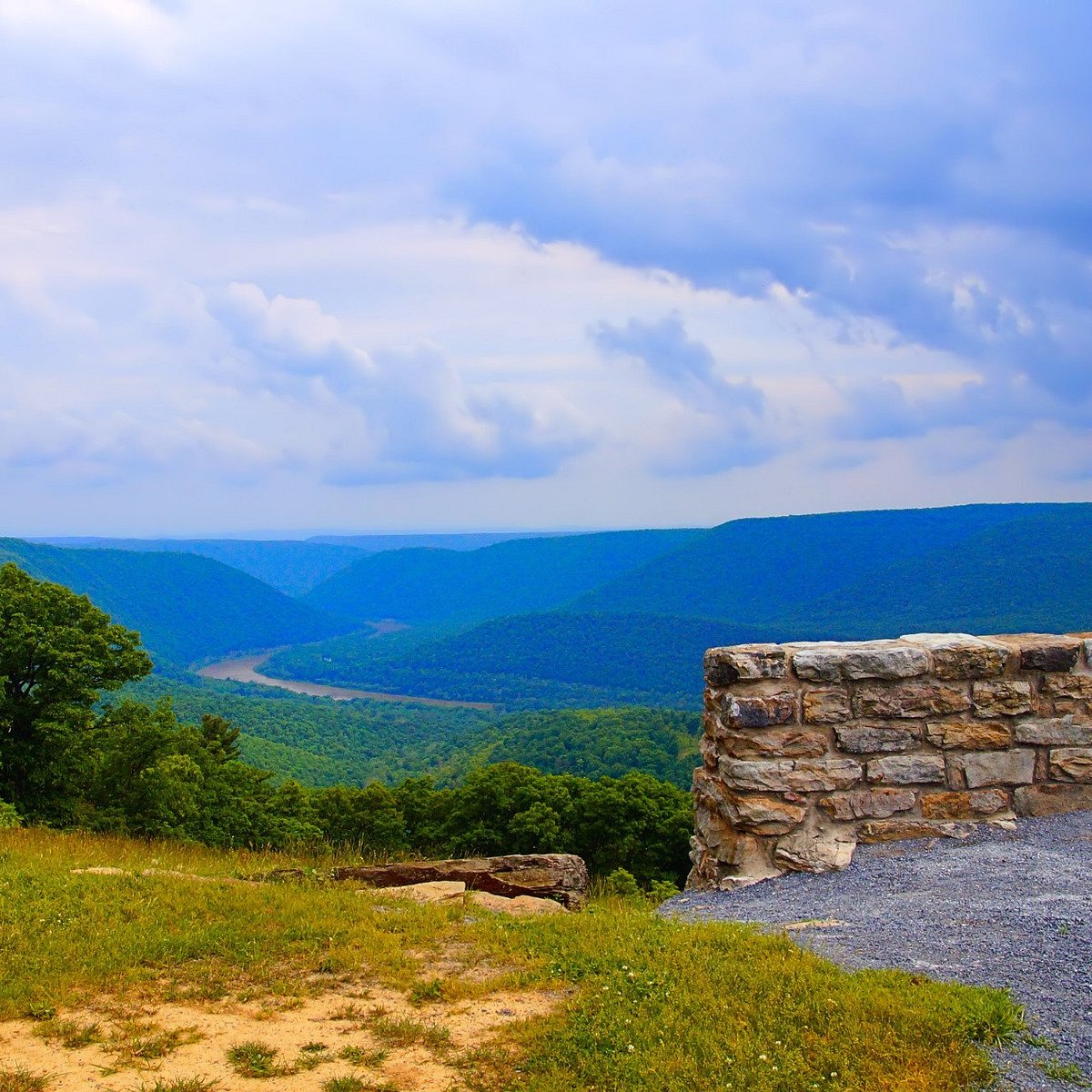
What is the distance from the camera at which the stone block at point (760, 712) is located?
6.86 meters

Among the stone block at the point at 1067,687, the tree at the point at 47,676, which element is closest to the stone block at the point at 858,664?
the stone block at the point at 1067,687

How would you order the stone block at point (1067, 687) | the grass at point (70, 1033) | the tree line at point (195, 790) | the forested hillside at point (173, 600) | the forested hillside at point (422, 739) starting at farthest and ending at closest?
1. the forested hillside at point (173, 600)
2. the forested hillside at point (422, 739)
3. the tree line at point (195, 790)
4. the stone block at point (1067, 687)
5. the grass at point (70, 1033)

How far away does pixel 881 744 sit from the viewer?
6.92 metres

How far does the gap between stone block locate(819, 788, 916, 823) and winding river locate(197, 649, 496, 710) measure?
112 metres

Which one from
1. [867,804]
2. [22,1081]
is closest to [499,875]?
[867,804]

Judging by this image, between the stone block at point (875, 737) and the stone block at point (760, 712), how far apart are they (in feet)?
1.35

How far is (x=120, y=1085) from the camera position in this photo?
12.0ft

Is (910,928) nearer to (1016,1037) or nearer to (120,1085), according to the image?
(1016,1037)

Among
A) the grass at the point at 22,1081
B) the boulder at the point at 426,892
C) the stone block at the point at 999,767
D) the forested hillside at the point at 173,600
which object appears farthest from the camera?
the forested hillside at the point at 173,600

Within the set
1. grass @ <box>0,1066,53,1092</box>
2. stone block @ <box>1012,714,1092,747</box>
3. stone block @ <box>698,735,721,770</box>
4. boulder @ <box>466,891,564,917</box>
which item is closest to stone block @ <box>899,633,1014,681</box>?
stone block @ <box>1012,714,1092,747</box>

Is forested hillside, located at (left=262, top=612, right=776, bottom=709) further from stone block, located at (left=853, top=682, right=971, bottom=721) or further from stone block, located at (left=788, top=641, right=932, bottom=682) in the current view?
stone block, located at (left=788, top=641, right=932, bottom=682)

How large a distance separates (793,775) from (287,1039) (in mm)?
4070

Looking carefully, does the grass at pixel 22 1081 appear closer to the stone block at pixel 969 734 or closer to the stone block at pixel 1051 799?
the stone block at pixel 969 734

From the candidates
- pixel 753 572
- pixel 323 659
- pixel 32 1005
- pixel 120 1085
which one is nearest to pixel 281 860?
pixel 32 1005
